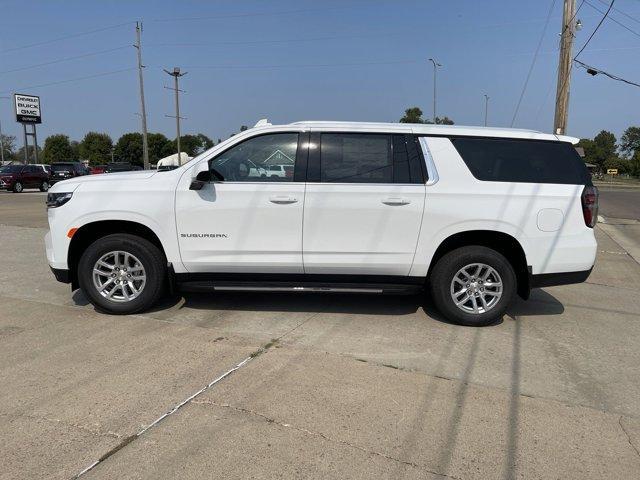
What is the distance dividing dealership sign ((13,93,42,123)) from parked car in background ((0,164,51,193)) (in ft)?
84.5

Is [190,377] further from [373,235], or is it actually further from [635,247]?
[635,247]

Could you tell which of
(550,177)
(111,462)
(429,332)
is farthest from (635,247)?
(111,462)

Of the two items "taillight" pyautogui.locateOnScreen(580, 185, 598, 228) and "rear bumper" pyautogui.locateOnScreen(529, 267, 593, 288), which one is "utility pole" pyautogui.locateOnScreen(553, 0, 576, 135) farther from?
"rear bumper" pyautogui.locateOnScreen(529, 267, 593, 288)

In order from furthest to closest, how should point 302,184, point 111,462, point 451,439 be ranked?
point 302,184 → point 451,439 → point 111,462

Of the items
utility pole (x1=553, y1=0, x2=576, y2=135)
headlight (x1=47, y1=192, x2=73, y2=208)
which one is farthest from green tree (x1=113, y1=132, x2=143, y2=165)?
headlight (x1=47, y1=192, x2=73, y2=208)

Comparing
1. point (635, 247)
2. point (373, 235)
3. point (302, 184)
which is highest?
point (302, 184)

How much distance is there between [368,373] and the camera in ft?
13.1

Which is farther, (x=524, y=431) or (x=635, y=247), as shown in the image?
(x=635, y=247)

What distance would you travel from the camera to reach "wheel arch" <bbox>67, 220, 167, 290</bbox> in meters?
5.16

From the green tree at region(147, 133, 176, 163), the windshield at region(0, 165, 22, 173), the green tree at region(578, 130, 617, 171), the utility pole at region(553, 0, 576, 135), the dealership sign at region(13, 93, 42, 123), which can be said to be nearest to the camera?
the utility pole at region(553, 0, 576, 135)

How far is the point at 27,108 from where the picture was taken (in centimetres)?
5353

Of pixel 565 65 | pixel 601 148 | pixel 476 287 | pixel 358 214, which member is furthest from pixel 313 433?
pixel 601 148

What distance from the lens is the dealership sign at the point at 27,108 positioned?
52562mm

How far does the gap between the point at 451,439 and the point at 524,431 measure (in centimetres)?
49
